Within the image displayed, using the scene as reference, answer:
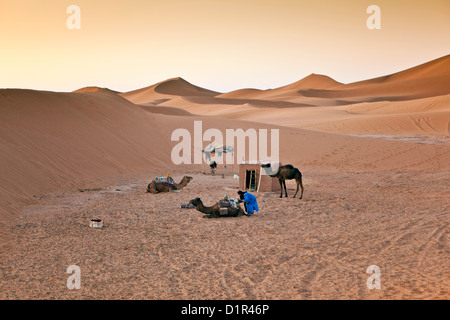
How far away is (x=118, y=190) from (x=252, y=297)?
484 inches

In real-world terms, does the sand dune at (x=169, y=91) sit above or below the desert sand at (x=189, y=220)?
above

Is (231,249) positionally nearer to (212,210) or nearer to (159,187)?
(212,210)

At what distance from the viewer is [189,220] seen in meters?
12.8

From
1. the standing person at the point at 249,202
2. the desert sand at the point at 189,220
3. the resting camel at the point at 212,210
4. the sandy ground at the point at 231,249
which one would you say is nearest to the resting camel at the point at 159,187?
the desert sand at the point at 189,220

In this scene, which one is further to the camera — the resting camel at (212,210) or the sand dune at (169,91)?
the sand dune at (169,91)

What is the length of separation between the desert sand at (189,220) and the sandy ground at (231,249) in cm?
4

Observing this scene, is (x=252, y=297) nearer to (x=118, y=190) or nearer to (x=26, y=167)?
(x=118, y=190)

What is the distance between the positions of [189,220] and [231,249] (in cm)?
325

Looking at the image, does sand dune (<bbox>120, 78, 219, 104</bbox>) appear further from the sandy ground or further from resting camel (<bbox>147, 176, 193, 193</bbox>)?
the sandy ground

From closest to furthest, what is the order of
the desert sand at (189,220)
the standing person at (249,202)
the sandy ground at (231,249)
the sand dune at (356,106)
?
the sandy ground at (231,249), the desert sand at (189,220), the standing person at (249,202), the sand dune at (356,106)

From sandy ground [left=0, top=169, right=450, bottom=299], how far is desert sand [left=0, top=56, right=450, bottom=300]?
0.12ft

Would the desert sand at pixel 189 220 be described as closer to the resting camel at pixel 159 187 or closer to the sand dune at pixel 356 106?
the resting camel at pixel 159 187

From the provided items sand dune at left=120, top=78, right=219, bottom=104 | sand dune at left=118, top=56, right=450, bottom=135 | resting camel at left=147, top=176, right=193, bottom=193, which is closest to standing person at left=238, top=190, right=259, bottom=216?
resting camel at left=147, top=176, right=193, bottom=193

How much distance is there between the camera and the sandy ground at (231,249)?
24.0ft
